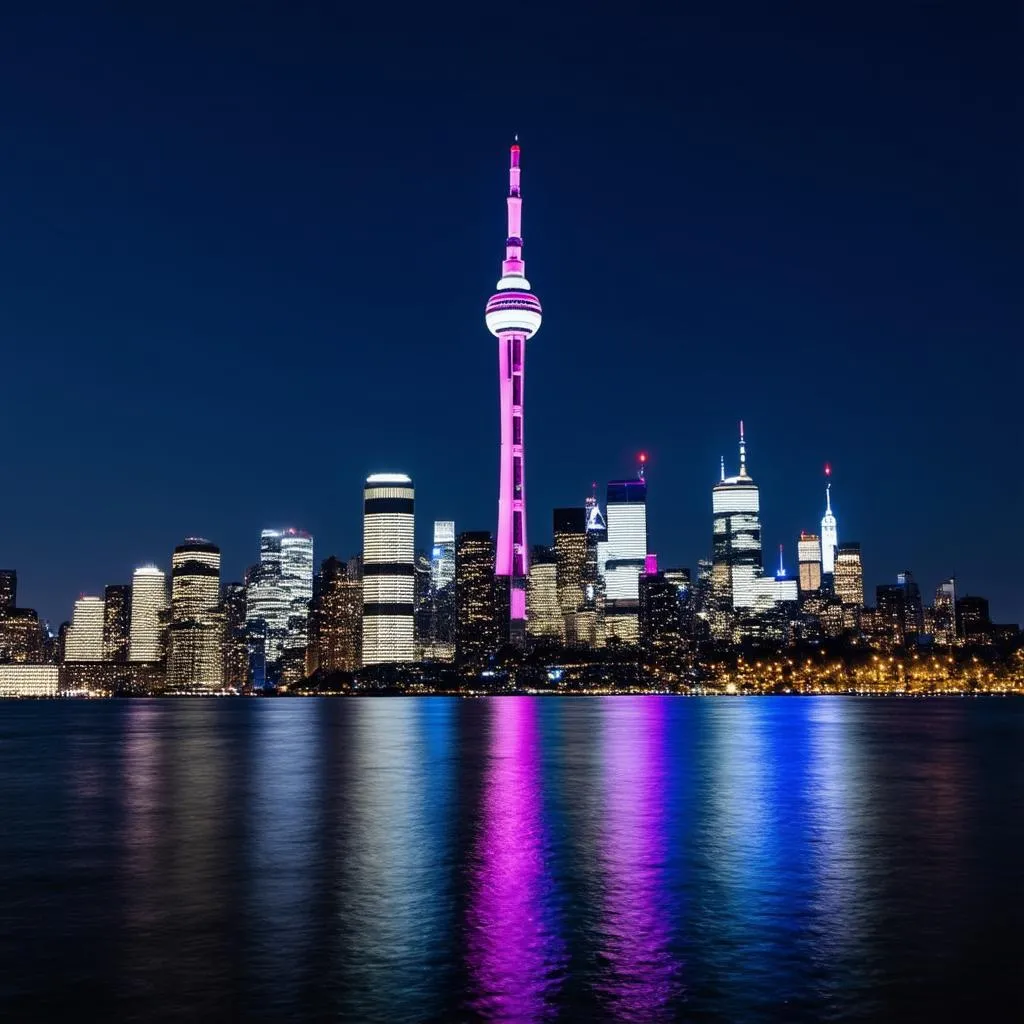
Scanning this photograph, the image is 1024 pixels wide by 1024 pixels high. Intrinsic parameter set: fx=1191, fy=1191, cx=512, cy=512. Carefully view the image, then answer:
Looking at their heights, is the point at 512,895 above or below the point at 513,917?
below

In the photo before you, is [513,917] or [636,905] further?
[636,905]

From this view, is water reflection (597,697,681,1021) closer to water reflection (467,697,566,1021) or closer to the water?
the water

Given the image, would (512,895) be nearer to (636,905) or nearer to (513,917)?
(513,917)

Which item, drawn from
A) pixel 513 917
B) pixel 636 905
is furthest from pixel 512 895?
pixel 636 905

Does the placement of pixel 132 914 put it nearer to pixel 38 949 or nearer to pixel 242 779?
pixel 38 949

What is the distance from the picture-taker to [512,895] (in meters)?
29.7

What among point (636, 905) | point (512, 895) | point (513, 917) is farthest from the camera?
point (512, 895)

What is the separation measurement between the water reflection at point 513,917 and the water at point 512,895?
96mm

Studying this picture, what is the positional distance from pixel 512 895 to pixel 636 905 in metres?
3.23

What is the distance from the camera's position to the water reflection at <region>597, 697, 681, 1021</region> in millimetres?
20547

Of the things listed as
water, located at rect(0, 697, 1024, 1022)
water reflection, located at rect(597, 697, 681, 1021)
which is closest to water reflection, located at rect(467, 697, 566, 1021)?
water, located at rect(0, 697, 1024, 1022)

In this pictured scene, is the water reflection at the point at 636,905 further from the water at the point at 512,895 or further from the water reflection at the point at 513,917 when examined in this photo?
the water reflection at the point at 513,917

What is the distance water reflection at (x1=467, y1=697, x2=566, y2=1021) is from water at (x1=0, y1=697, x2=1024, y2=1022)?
0.32 ft

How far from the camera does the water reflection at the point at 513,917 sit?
66.5ft
